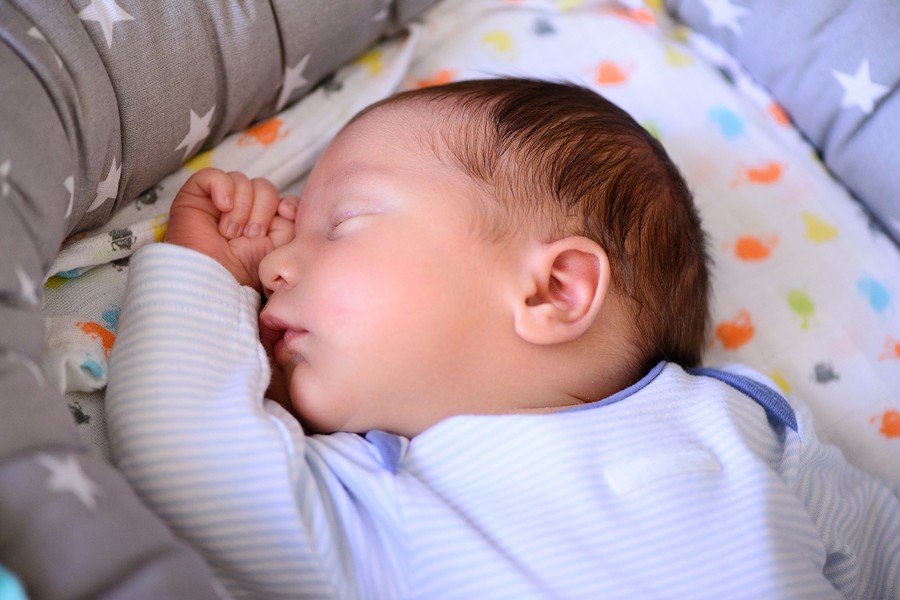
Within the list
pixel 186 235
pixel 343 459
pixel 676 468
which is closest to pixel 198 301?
pixel 186 235

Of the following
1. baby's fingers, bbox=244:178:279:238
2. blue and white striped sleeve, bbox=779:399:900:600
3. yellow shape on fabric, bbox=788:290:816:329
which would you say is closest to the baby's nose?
baby's fingers, bbox=244:178:279:238

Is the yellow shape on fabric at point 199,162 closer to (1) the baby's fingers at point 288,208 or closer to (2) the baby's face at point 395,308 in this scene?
(1) the baby's fingers at point 288,208

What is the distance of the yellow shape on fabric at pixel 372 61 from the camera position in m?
1.69

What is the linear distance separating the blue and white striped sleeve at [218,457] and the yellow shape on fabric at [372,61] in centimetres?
75

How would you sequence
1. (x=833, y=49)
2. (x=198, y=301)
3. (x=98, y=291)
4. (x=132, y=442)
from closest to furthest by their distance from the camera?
1. (x=132, y=442)
2. (x=198, y=301)
3. (x=98, y=291)
4. (x=833, y=49)

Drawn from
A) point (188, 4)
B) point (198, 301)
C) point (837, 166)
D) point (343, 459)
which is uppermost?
point (188, 4)

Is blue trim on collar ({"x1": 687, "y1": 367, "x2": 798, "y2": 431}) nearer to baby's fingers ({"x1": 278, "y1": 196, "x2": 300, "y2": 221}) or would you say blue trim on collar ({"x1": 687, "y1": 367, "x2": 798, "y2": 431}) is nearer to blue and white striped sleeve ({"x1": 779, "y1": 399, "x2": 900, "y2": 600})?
blue and white striped sleeve ({"x1": 779, "y1": 399, "x2": 900, "y2": 600})

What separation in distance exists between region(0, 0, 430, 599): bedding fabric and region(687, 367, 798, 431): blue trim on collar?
0.84 meters

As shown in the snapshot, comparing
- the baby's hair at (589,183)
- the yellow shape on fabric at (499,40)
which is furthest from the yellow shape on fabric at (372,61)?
the baby's hair at (589,183)

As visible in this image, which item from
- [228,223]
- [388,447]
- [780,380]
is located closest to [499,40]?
[228,223]

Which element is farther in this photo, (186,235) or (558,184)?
(186,235)

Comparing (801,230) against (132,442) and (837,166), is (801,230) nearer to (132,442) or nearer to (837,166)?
(837,166)

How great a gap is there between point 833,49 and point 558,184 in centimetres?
76

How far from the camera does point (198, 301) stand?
113cm
